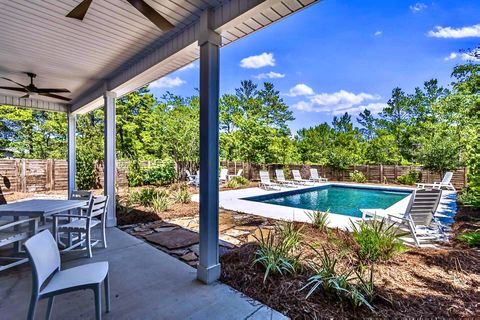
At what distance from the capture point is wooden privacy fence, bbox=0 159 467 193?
937cm

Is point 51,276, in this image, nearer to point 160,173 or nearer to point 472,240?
point 472,240

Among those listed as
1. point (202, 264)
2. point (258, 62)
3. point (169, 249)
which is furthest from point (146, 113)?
point (202, 264)

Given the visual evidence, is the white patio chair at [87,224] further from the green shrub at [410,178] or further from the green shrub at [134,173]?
the green shrub at [410,178]

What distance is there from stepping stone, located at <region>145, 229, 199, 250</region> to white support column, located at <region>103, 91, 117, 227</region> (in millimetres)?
1306

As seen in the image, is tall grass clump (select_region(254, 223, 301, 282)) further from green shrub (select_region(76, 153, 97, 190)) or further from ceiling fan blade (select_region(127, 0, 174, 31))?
green shrub (select_region(76, 153, 97, 190))

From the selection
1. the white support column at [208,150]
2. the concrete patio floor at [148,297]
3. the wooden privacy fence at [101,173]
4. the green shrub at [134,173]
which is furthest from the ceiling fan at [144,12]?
the green shrub at [134,173]

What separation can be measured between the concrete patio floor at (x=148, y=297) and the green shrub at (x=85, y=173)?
25.8ft

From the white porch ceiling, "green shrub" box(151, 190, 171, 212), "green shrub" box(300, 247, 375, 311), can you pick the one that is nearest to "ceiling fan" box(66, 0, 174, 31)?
the white porch ceiling

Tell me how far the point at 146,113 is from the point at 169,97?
6.48ft

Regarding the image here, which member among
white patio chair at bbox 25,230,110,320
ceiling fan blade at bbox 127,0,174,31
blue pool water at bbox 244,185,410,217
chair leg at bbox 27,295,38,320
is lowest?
blue pool water at bbox 244,185,410,217

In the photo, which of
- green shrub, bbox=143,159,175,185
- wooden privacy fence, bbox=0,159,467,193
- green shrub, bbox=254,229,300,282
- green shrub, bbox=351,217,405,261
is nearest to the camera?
green shrub, bbox=254,229,300,282

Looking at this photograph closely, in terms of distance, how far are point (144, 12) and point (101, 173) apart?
32.8 feet

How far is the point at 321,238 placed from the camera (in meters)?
4.15

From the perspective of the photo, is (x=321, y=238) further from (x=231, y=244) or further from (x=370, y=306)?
(x=370, y=306)
